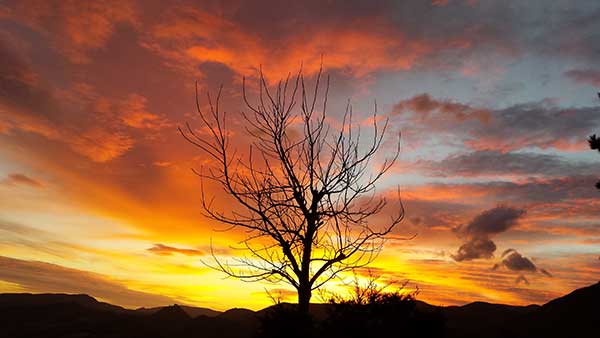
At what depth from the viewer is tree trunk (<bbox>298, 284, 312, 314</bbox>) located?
986 centimetres

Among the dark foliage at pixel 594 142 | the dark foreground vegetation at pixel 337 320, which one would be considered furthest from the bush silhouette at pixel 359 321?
the dark foliage at pixel 594 142

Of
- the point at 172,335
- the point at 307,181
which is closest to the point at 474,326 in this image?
the point at 172,335

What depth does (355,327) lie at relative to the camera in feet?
31.9

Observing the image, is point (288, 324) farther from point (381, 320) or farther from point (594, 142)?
point (594, 142)

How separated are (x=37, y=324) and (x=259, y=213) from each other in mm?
93058

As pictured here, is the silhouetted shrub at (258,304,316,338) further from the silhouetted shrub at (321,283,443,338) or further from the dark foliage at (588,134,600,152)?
the dark foliage at (588,134,600,152)

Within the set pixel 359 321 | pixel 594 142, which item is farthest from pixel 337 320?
pixel 594 142

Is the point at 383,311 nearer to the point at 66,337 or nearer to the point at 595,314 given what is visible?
the point at 595,314

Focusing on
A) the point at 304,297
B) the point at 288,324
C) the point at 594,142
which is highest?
the point at 594,142

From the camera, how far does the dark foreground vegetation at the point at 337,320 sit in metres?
9.86

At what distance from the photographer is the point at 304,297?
1000 centimetres

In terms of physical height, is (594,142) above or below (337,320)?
above

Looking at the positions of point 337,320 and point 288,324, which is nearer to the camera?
point 288,324

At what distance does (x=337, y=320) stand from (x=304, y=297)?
0.93 meters
